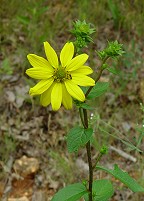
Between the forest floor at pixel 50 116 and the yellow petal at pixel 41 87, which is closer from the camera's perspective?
the yellow petal at pixel 41 87

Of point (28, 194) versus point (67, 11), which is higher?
point (67, 11)

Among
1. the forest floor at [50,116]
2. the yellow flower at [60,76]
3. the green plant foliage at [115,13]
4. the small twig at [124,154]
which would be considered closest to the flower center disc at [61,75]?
the yellow flower at [60,76]

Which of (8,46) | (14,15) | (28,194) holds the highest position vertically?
(14,15)

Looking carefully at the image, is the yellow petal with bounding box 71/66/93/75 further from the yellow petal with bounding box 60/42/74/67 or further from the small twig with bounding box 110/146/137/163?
the small twig with bounding box 110/146/137/163

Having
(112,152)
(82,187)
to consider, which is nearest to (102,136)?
(112,152)

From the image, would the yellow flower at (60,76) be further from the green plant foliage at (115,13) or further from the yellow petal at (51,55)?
the green plant foliage at (115,13)

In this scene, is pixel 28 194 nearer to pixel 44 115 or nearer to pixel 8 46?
pixel 44 115

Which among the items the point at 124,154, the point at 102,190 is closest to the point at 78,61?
the point at 102,190
